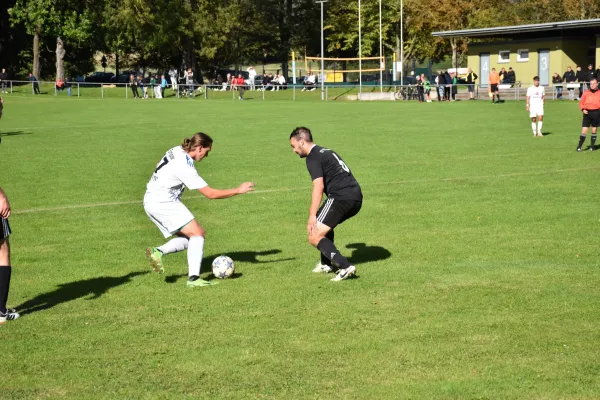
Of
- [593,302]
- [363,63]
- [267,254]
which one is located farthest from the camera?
[363,63]

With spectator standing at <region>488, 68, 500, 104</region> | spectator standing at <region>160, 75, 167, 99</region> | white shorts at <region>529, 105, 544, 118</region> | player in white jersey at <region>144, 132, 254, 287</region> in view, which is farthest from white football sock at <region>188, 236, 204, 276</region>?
spectator standing at <region>160, 75, 167, 99</region>

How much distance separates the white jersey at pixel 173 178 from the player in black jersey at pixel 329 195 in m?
1.15

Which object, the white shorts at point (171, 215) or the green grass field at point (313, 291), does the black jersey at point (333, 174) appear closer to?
the green grass field at point (313, 291)

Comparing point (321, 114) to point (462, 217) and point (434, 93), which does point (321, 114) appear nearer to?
point (434, 93)

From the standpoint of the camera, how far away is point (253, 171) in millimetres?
20203

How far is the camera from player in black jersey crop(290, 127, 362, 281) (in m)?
9.50

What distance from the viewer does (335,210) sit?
32.2ft

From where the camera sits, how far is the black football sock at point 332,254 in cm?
948

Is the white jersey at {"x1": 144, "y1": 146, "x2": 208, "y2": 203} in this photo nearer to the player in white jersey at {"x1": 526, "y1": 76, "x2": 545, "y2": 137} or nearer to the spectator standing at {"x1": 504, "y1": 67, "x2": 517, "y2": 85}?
the player in white jersey at {"x1": 526, "y1": 76, "x2": 545, "y2": 137}

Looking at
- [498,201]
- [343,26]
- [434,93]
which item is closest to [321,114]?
[434,93]

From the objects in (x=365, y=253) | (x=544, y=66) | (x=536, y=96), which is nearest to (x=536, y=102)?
(x=536, y=96)

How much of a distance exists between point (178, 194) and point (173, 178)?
26 centimetres

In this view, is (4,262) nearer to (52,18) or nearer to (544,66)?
(544,66)

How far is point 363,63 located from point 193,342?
72.0 meters
